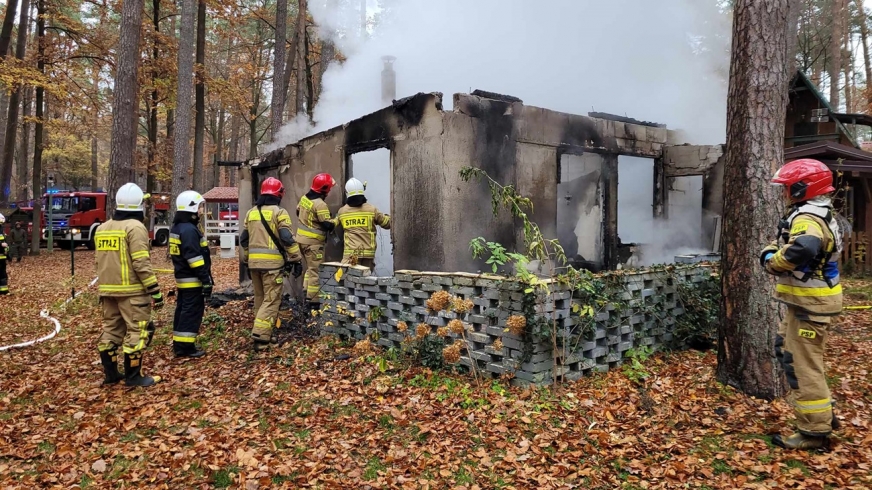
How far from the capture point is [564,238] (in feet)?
30.0

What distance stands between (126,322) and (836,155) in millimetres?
12875

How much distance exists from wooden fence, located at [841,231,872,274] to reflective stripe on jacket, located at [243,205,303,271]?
12.1m

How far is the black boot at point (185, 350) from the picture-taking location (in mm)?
6863

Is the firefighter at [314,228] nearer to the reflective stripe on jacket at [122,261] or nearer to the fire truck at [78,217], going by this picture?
the reflective stripe on jacket at [122,261]

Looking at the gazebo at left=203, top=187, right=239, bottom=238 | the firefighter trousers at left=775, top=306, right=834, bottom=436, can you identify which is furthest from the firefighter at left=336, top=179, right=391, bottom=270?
the gazebo at left=203, top=187, right=239, bottom=238

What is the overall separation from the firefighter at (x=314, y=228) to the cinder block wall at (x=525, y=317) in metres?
1.59

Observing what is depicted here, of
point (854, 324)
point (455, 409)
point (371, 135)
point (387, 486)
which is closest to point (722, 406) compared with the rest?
point (455, 409)

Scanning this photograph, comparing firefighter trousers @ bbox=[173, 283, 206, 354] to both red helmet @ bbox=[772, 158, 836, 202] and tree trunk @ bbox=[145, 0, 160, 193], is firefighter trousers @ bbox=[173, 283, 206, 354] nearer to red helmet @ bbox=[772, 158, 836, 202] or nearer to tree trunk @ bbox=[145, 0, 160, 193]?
red helmet @ bbox=[772, 158, 836, 202]

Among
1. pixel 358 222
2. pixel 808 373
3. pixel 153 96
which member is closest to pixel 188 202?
pixel 358 222

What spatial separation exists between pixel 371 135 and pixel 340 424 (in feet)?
A: 15.2

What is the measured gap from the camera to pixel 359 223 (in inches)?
309

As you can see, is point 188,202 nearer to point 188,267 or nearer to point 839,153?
point 188,267

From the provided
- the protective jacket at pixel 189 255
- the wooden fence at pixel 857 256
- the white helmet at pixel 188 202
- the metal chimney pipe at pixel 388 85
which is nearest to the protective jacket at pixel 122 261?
the protective jacket at pixel 189 255

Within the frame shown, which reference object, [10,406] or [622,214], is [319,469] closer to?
[10,406]
